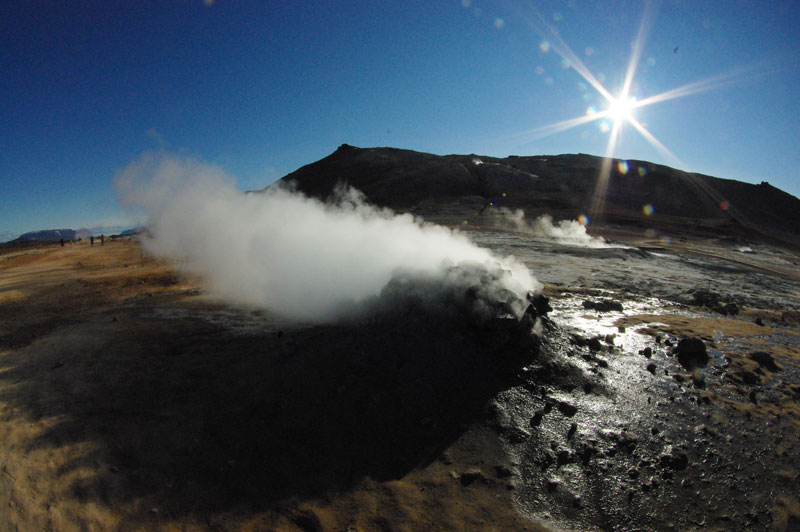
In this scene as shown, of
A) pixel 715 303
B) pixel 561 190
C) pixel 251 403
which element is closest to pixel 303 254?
pixel 251 403

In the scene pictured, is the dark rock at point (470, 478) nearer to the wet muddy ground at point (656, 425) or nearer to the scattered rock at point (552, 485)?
the wet muddy ground at point (656, 425)

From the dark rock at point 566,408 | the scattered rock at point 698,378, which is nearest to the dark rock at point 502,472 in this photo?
the dark rock at point 566,408

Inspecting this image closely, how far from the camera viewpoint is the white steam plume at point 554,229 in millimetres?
21620

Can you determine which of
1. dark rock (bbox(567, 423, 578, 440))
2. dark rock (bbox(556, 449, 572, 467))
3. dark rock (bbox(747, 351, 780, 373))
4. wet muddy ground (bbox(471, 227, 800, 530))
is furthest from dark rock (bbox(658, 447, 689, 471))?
dark rock (bbox(747, 351, 780, 373))

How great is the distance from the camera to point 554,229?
90.0 ft

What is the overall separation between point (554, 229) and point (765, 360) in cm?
2217

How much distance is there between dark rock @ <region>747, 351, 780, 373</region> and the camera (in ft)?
20.2

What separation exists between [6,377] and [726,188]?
2794 inches

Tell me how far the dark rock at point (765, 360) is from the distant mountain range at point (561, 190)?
26.4 metres

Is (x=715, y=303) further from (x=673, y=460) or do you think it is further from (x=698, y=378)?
(x=673, y=460)

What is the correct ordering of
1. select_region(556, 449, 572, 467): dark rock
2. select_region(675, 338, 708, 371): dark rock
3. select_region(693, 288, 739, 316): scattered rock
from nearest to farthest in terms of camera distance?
select_region(556, 449, 572, 467): dark rock → select_region(675, 338, 708, 371): dark rock → select_region(693, 288, 739, 316): scattered rock

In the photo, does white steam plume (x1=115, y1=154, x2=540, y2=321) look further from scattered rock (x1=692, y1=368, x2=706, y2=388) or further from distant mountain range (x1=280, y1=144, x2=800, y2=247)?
distant mountain range (x1=280, y1=144, x2=800, y2=247)

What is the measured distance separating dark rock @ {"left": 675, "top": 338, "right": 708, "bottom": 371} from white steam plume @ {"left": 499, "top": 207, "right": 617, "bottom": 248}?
14601 mm

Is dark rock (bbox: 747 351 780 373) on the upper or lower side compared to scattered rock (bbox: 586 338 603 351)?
lower
